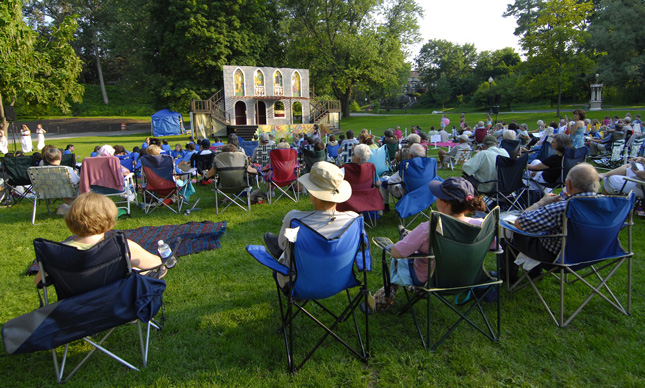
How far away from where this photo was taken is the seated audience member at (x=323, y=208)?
110 inches

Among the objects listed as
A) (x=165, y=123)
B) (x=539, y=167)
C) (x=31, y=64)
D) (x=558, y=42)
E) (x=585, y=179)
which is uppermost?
(x=558, y=42)

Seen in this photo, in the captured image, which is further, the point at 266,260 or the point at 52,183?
the point at 52,183

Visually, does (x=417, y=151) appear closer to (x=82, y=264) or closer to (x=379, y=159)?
(x=379, y=159)

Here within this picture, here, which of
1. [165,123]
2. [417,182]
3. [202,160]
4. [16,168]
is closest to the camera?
[417,182]

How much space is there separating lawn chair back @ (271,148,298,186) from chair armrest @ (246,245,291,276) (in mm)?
4346

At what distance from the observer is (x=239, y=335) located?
126 inches

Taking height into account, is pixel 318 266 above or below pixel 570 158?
below

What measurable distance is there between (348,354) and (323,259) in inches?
34.0

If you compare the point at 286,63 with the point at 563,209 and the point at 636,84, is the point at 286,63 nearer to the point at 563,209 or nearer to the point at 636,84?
the point at 636,84

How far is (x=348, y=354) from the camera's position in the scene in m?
2.96

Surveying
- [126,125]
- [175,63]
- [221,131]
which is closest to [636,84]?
[221,131]

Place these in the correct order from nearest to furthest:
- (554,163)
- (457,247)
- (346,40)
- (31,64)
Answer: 1. (457,247)
2. (554,163)
3. (31,64)
4. (346,40)

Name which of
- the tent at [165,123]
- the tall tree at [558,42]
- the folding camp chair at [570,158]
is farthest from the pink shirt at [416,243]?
the tent at [165,123]

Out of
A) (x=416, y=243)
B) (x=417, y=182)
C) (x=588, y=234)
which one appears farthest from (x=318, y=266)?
(x=417, y=182)
